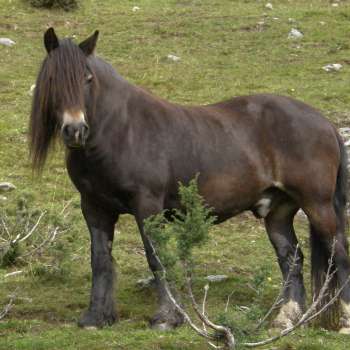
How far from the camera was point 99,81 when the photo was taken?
7.23m

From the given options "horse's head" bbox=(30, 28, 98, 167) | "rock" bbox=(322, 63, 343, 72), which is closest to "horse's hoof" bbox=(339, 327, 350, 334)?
"horse's head" bbox=(30, 28, 98, 167)

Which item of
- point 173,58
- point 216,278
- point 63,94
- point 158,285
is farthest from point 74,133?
point 173,58

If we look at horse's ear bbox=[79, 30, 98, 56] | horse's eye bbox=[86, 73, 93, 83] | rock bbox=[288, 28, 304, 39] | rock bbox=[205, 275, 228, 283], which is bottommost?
rock bbox=[205, 275, 228, 283]

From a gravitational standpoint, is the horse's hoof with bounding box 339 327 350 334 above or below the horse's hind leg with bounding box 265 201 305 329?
below

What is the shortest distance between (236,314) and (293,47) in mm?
10845

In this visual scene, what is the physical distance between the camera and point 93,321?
293 inches

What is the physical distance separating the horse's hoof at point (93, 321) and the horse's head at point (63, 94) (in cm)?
133

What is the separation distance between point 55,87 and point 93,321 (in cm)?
183

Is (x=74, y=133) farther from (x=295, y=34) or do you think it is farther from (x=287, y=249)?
(x=295, y=34)

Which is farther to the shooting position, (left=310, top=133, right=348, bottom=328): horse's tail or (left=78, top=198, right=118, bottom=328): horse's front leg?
(left=310, top=133, right=348, bottom=328): horse's tail

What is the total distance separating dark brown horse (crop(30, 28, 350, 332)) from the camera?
7.04 m

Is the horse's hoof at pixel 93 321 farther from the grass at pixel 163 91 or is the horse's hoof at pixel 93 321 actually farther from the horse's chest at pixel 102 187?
the horse's chest at pixel 102 187

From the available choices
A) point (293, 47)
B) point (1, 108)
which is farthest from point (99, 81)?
point (293, 47)

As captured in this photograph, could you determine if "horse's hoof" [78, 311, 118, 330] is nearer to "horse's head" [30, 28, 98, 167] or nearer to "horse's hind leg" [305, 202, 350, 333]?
"horse's head" [30, 28, 98, 167]
